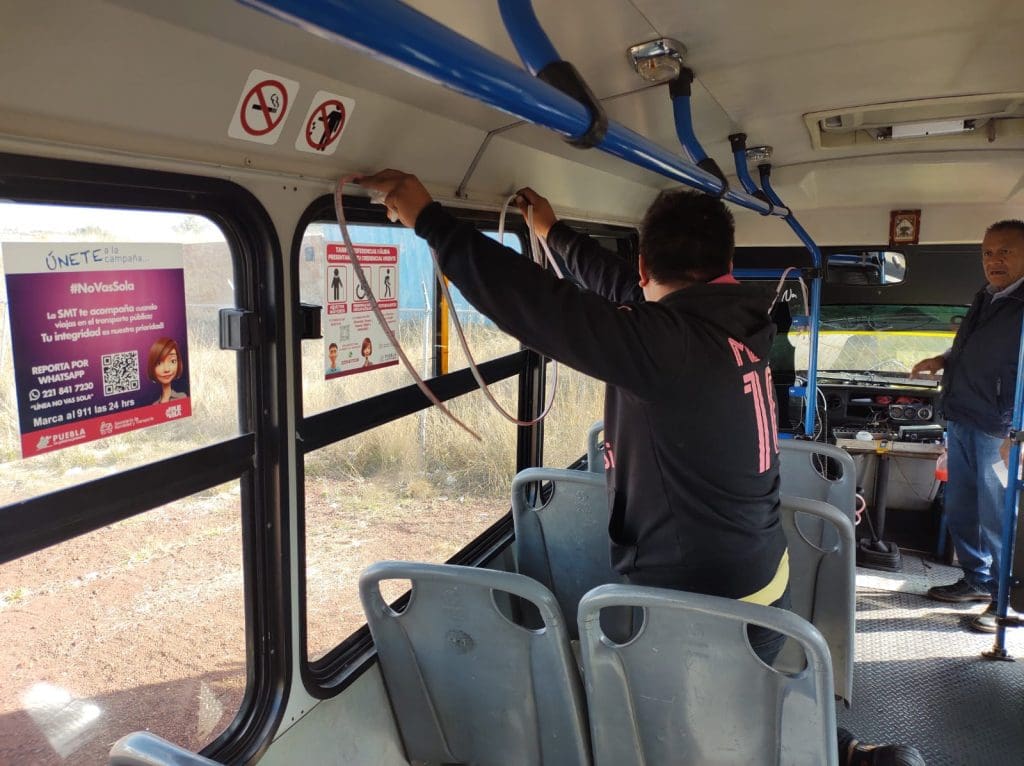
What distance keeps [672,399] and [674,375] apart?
9cm

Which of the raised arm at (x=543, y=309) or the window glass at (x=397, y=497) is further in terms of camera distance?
the window glass at (x=397, y=497)

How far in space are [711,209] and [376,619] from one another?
4.58 feet

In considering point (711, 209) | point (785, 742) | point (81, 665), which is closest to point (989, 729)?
point (785, 742)

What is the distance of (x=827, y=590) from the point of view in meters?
2.75

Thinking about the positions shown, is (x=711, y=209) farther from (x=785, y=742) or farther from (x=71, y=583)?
(x=71, y=583)

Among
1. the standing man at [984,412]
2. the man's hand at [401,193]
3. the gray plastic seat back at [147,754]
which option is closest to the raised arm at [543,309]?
the man's hand at [401,193]

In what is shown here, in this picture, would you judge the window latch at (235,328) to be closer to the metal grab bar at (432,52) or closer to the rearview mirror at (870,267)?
the metal grab bar at (432,52)

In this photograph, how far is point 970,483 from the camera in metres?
4.04

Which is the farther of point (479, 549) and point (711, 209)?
point (479, 549)

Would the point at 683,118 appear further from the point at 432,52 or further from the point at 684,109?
the point at 432,52

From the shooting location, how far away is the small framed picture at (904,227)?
15.4 ft

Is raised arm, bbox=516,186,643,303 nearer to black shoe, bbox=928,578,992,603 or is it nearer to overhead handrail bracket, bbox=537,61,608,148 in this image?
overhead handrail bracket, bbox=537,61,608,148

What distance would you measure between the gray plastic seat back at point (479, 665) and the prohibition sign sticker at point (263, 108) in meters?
1.08

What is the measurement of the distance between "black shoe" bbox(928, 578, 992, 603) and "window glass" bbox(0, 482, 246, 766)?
3.86 meters
